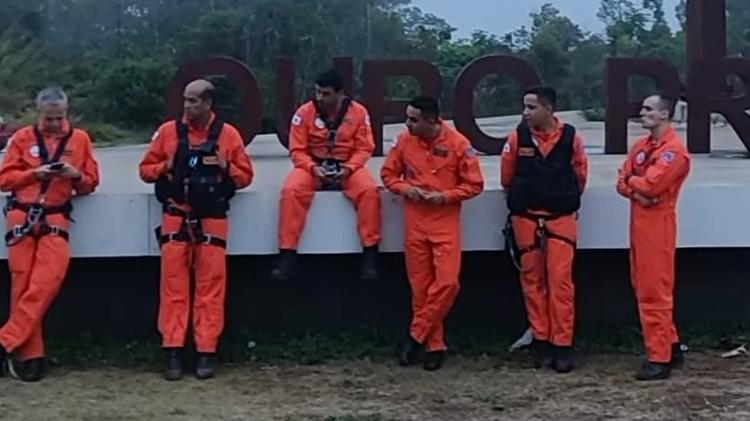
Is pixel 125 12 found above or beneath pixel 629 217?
above

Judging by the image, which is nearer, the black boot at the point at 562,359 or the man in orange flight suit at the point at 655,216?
the man in orange flight suit at the point at 655,216

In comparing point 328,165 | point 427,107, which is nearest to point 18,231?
point 328,165

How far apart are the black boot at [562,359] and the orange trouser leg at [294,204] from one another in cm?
161

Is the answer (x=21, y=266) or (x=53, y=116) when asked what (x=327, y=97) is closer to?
(x=53, y=116)

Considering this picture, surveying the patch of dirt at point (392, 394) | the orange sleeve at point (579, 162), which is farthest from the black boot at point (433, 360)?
the orange sleeve at point (579, 162)

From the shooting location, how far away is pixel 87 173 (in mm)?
7332

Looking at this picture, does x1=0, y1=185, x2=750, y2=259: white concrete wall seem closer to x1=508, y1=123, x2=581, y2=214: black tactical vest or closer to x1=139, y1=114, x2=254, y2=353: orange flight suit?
x1=139, y1=114, x2=254, y2=353: orange flight suit

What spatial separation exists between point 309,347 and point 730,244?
2615mm

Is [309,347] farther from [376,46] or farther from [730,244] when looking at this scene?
[376,46]

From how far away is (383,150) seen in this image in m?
10.9

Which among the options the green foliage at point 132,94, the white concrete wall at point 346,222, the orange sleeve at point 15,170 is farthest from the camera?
the green foliage at point 132,94

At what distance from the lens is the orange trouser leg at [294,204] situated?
7613mm

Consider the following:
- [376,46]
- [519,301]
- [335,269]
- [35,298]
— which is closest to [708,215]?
[519,301]

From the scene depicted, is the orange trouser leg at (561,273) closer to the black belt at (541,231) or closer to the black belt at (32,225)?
the black belt at (541,231)
